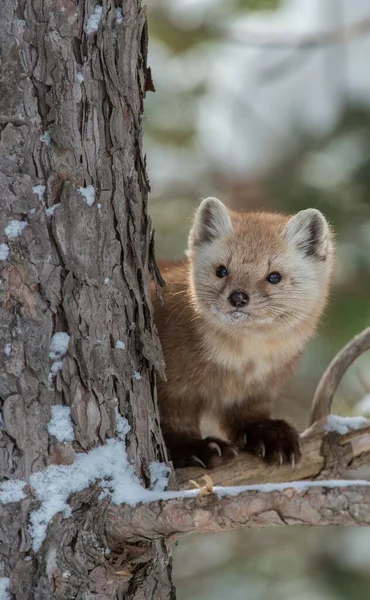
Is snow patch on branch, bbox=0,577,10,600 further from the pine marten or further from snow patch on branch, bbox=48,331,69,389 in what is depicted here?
the pine marten

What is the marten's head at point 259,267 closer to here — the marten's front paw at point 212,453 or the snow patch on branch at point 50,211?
the marten's front paw at point 212,453

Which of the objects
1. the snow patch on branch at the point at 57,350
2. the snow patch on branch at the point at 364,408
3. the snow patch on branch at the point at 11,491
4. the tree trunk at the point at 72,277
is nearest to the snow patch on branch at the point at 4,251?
the tree trunk at the point at 72,277

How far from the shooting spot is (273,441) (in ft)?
12.4

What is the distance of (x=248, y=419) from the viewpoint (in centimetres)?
409

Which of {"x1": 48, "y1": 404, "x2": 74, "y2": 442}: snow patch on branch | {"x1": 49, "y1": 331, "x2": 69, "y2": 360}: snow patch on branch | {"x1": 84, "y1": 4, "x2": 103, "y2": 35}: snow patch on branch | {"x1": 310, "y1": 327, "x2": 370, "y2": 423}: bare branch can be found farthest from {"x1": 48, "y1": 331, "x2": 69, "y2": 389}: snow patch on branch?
{"x1": 310, "y1": 327, "x2": 370, "y2": 423}: bare branch

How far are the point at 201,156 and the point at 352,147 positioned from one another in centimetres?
Answer: 151

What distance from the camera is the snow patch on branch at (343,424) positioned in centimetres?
381

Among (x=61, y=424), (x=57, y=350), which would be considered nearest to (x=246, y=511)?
(x=61, y=424)

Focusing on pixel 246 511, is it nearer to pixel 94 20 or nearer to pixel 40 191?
pixel 40 191

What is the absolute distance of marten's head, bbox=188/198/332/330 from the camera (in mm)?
3736

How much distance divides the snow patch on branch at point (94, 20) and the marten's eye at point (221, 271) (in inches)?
58.1

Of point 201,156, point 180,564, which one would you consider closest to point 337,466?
point 201,156

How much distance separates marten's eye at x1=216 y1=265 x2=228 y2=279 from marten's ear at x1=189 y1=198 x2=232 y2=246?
203 mm

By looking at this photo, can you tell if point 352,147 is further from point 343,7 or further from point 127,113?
point 127,113
